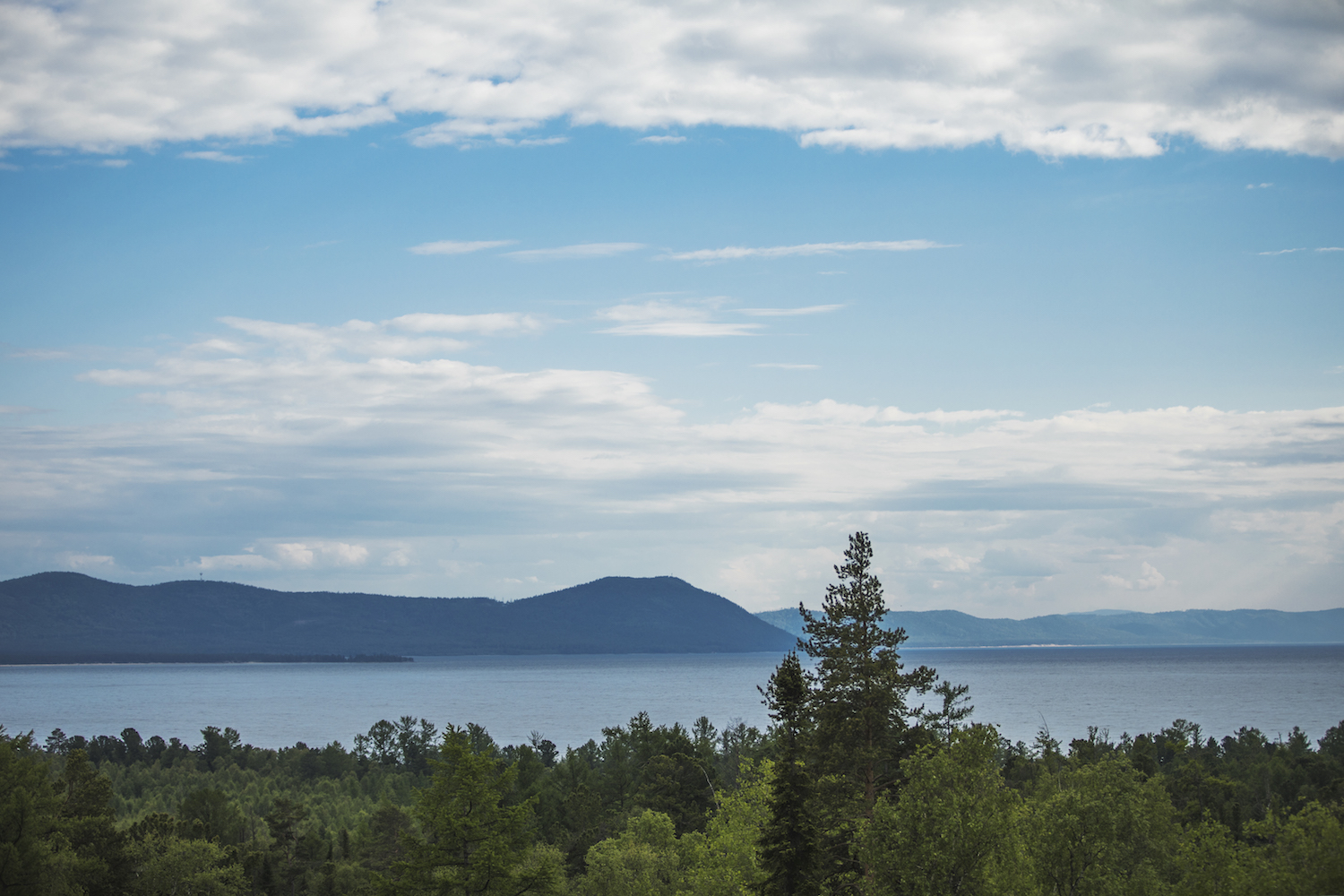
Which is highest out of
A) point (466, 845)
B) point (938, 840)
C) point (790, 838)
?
point (938, 840)

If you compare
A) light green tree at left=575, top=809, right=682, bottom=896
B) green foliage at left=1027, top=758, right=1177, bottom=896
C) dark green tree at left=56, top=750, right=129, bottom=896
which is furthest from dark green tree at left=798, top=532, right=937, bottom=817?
dark green tree at left=56, top=750, right=129, bottom=896

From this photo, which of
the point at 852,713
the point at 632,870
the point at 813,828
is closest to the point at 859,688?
the point at 852,713

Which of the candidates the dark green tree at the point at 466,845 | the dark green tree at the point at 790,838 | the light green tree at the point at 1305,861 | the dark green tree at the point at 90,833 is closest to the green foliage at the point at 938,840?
the dark green tree at the point at 790,838

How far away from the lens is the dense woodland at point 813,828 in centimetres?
2766

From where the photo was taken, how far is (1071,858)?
29.3m

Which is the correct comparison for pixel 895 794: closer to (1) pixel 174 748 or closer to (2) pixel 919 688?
(2) pixel 919 688

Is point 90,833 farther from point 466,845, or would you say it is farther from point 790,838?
point 790,838

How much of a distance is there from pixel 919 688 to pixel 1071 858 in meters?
6.17

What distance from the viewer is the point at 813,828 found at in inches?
1246

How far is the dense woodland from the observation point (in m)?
27.7

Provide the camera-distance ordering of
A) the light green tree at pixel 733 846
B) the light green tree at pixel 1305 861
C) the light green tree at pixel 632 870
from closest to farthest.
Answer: the light green tree at pixel 1305 861, the light green tree at pixel 733 846, the light green tree at pixel 632 870

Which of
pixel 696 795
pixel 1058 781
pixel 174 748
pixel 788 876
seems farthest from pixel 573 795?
pixel 174 748

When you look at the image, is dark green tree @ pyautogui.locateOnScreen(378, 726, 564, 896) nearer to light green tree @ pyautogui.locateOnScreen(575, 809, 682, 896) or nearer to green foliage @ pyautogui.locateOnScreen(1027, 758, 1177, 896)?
light green tree @ pyautogui.locateOnScreen(575, 809, 682, 896)

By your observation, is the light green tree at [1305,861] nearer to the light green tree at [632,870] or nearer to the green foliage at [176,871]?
the light green tree at [632,870]
